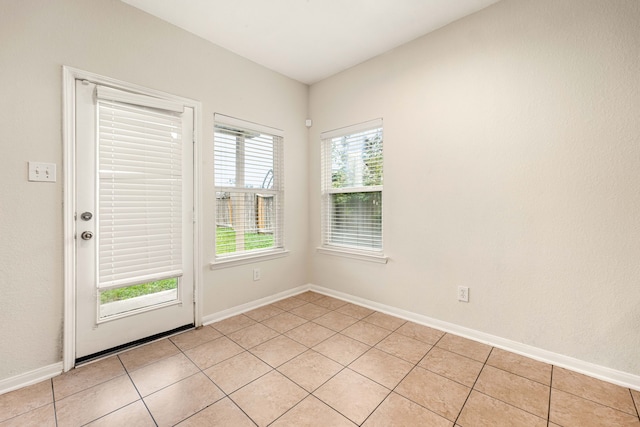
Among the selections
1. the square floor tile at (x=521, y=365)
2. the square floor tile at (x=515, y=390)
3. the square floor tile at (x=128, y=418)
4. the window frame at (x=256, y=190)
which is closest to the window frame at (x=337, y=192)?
the window frame at (x=256, y=190)

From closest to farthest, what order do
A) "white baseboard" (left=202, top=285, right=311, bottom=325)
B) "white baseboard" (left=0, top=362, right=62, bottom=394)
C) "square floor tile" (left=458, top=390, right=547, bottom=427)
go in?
"square floor tile" (left=458, top=390, right=547, bottom=427) → "white baseboard" (left=0, top=362, right=62, bottom=394) → "white baseboard" (left=202, top=285, right=311, bottom=325)

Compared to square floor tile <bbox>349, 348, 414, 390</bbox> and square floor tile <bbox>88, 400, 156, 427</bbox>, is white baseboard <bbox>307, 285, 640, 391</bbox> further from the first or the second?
square floor tile <bbox>88, 400, 156, 427</bbox>

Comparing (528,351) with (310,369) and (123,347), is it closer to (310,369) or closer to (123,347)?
(310,369)

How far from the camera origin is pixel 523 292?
208cm

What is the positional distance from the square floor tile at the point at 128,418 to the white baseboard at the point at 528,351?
2.10 m

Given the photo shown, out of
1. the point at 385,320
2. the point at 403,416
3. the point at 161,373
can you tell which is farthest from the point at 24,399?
the point at 385,320

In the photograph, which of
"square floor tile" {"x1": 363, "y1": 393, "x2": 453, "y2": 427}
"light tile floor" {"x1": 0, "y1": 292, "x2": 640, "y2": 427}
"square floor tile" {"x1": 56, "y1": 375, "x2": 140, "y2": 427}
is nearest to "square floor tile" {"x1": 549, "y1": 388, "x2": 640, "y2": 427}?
"light tile floor" {"x1": 0, "y1": 292, "x2": 640, "y2": 427}

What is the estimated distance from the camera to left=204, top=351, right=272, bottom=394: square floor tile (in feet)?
5.76

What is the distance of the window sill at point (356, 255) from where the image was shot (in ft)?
9.43

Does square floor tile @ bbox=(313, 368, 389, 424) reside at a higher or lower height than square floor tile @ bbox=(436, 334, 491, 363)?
lower

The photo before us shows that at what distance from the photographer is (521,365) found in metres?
1.93

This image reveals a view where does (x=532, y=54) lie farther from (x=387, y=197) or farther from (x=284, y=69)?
(x=284, y=69)

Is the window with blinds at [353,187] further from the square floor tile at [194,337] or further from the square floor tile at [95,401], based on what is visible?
the square floor tile at [95,401]

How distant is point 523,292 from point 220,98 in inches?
121
